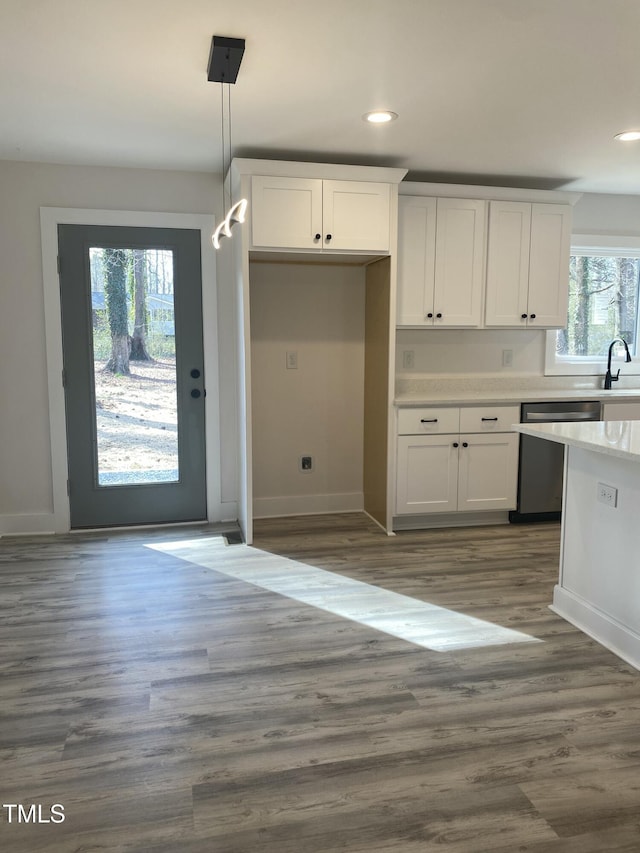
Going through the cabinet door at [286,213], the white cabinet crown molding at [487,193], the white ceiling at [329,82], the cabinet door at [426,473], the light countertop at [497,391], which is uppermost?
the white ceiling at [329,82]

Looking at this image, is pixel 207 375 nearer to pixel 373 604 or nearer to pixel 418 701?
pixel 373 604

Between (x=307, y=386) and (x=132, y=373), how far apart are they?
122cm

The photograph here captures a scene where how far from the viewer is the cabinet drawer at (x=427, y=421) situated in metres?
4.05

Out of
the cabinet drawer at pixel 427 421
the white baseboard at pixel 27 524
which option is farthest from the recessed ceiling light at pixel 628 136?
the white baseboard at pixel 27 524

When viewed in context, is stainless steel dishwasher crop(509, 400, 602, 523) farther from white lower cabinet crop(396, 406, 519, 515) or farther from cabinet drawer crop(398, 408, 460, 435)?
cabinet drawer crop(398, 408, 460, 435)

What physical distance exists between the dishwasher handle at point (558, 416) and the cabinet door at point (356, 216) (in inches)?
58.4

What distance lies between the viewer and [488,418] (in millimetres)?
4160

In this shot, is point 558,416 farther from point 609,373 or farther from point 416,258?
point 416,258

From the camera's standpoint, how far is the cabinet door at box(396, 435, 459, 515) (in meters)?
4.09

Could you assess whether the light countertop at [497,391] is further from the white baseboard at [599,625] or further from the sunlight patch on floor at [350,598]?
the white baseboard at [599,625]

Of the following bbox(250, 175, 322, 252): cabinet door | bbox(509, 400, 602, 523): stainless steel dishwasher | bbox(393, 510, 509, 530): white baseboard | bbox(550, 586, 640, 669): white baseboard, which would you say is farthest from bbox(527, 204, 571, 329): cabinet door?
bbox(550, 586, 640, 669): white baseboard

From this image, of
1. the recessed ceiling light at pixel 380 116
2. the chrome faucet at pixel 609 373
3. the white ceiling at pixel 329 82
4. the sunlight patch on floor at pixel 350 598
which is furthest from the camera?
the chrome faucet at pixel 609 373

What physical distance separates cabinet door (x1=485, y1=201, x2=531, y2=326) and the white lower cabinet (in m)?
0.69

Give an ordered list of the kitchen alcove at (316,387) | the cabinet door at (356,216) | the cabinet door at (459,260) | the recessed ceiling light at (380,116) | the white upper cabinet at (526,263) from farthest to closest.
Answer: the kitchen alcove at (316,387), the white upper cabinet at (526,263), the cabinet door at (459,260), the cabinet door at (356,216), the recessed ceiling light at (380,116)
